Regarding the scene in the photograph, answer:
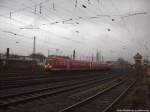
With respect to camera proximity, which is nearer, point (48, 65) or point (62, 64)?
point (48, 65)

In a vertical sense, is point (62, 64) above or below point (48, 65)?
above

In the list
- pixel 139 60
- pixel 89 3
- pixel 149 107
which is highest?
pixel 89 3

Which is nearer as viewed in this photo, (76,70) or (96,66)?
(76,70)

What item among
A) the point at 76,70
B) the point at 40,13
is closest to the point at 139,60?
the point at 76,70

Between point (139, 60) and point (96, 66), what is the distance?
63.7 feet

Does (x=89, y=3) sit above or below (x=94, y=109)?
above

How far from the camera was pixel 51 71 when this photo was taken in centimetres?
3878

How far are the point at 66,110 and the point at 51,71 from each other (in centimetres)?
2844

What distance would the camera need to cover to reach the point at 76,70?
159 feet

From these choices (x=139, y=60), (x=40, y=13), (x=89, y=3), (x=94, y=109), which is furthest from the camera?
(x=139, y=60)

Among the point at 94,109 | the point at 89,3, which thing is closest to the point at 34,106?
the point at 94,109

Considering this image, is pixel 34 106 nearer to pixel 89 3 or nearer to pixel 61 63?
pixel 89 3

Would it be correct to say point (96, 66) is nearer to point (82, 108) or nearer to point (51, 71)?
point (51, 71)

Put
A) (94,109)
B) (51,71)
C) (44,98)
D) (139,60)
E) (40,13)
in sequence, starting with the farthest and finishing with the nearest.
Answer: (139,60)
(51,71)
(40,13)
(44,98)
(94,109)
